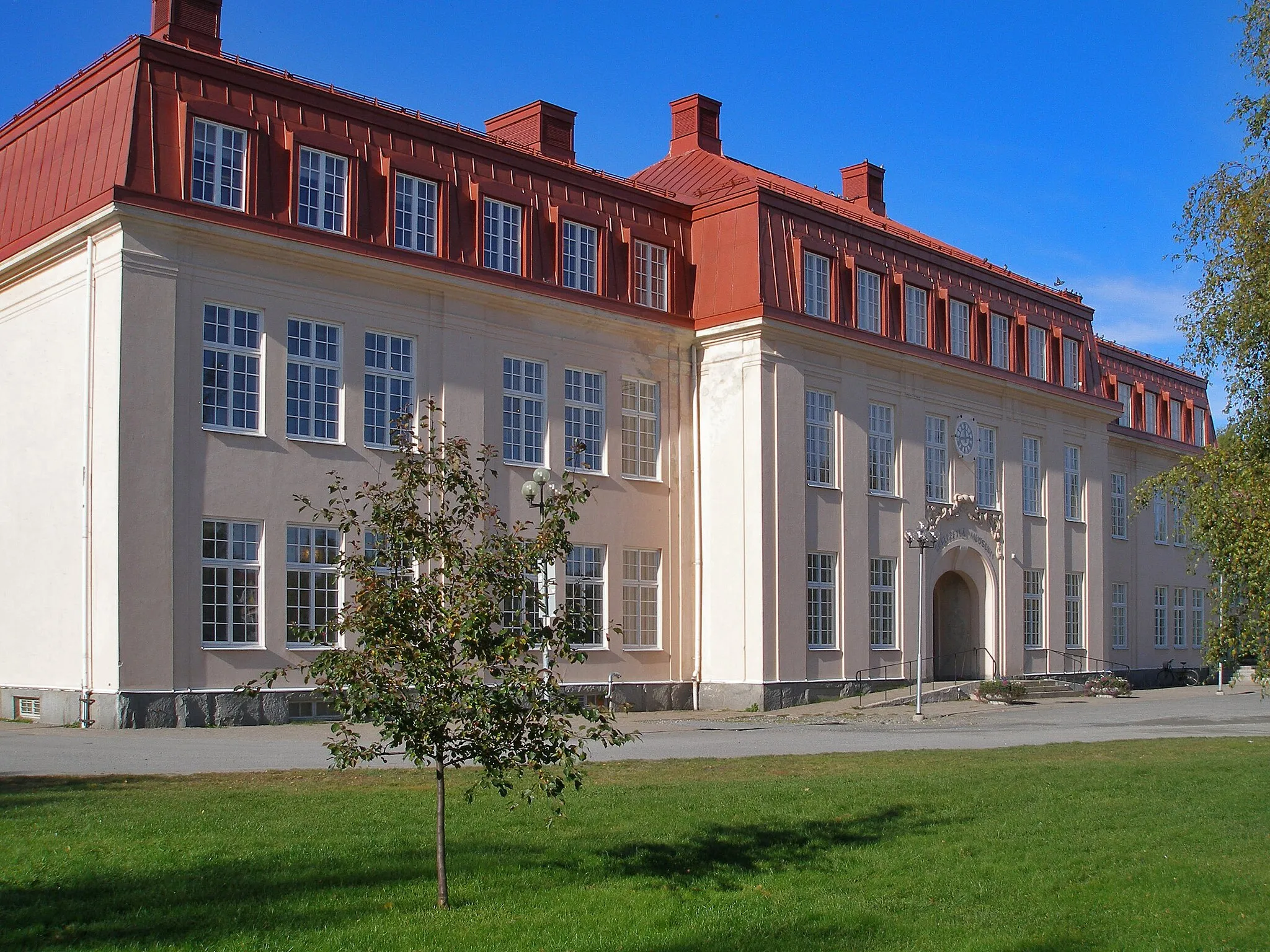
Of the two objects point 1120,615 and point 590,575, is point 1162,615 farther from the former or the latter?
point 590,575

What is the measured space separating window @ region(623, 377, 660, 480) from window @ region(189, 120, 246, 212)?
33.7 ft

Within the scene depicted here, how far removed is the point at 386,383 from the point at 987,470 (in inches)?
788

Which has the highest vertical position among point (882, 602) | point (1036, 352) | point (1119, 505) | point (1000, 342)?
point (1000, 342)

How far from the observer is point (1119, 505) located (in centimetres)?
4972

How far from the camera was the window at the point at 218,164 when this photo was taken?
23906 mm

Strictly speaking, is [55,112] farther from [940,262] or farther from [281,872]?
[940,262]

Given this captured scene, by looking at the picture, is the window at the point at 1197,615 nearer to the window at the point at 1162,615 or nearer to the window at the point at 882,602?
the window at the point at 1162,615

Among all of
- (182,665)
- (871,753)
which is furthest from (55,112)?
(871,753)

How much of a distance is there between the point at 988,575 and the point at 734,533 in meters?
11.0

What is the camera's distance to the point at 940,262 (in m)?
38.1

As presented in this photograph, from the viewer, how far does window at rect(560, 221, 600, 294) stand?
98.9 ft

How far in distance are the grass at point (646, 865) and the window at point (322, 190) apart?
43.7ft

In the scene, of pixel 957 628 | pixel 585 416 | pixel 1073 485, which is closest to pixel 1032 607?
pixel 957 628

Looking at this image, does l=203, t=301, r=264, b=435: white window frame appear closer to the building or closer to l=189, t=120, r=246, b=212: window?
the building
